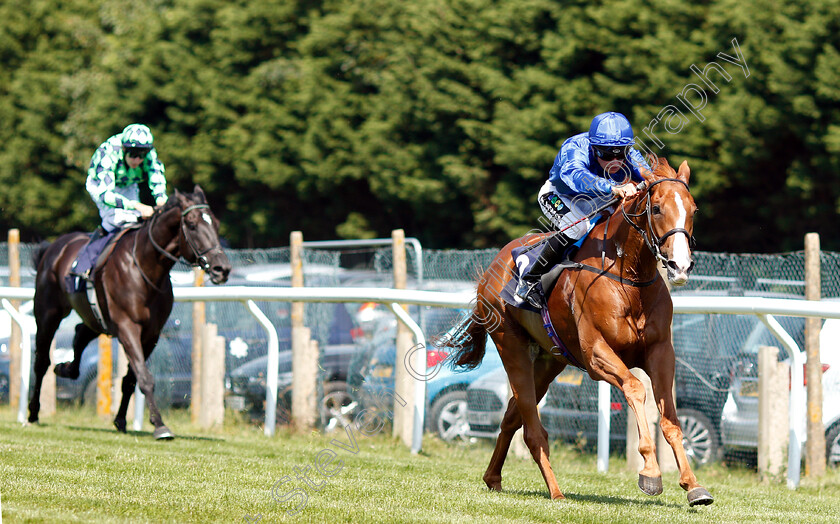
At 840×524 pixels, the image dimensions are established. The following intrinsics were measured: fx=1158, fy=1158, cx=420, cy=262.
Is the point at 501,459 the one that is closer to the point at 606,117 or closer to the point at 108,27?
the point at 606,117

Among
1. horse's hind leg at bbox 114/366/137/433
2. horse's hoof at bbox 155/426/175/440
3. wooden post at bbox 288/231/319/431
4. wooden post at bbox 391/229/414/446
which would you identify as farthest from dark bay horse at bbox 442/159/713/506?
horse's hind leg at bbox 114/366/137/433

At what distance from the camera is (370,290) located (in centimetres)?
900

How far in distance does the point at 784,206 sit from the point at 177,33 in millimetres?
19380

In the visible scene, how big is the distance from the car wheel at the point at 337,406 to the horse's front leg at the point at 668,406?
431 cm

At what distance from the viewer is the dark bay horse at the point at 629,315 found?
17.8 feet

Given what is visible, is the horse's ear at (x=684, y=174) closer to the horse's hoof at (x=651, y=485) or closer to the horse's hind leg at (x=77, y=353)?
the horse's hoof at (x=651, y=485)

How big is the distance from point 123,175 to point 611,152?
4997 millimetres

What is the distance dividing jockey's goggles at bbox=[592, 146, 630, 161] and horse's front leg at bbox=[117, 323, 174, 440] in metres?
4.06

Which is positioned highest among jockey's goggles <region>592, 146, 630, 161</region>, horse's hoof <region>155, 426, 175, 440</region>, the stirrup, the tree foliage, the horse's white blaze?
the tree foliage

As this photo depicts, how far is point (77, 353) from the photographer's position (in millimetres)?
10086

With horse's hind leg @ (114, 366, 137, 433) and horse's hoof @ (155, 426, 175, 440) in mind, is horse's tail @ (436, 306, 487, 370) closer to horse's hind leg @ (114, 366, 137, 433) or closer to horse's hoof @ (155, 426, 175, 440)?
horse's hoof @ (155, 426, 175, 440)

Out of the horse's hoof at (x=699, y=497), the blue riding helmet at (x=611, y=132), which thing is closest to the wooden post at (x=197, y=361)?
the blue riding helmet at (x=611, y=132)

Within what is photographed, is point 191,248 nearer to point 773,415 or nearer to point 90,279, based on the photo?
point 90,279

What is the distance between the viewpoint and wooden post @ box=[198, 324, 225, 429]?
10.4 metres
